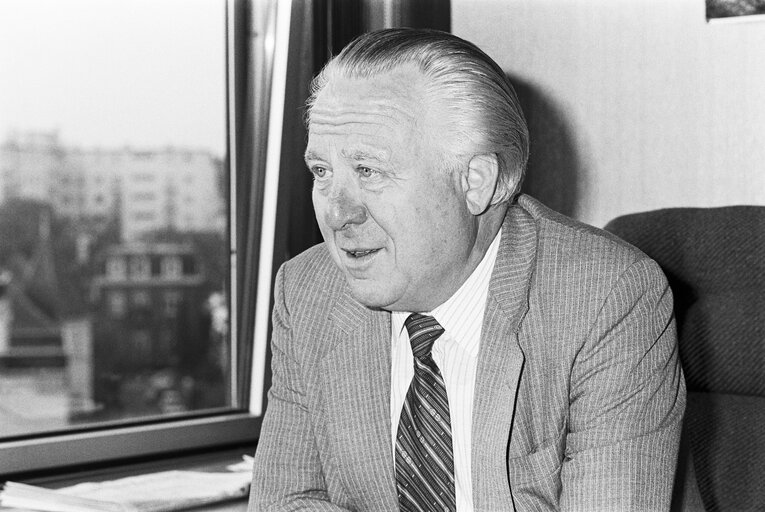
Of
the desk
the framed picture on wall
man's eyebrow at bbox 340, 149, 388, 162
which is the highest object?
the framed picture on wall

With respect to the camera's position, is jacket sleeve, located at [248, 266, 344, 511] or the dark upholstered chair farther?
the dark upholstered chair

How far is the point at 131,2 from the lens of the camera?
2158 millimetres

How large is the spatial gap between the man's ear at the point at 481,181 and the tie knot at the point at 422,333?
0.62 ft

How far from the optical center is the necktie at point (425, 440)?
1.27 m

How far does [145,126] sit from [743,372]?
1524mm

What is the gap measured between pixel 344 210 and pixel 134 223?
1.28m

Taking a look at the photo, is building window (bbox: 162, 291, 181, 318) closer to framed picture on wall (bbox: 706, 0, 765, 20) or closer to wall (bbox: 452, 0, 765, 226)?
wall (bbox: 452, 0, 765, 226)

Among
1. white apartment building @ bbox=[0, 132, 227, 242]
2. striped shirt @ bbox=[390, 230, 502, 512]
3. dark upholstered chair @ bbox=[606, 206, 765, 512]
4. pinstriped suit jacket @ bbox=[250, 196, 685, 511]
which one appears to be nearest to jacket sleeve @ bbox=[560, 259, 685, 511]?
pinstriped suit jacket @ bbox=[250, 196, 685, 511]

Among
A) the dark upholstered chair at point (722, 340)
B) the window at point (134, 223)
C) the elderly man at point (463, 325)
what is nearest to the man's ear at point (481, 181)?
the elderly man at point (463, 325)

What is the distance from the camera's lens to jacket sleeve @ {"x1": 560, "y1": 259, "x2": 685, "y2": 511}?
1.13 metres

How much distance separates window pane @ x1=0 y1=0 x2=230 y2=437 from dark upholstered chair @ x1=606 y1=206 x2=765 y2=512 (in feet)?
3.99

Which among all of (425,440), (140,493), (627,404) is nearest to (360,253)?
(425,440)

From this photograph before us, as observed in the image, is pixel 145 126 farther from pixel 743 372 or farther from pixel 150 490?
pixel 743 372

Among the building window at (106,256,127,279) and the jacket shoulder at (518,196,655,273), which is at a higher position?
the jacket shoulder at (518,196,655,273)
